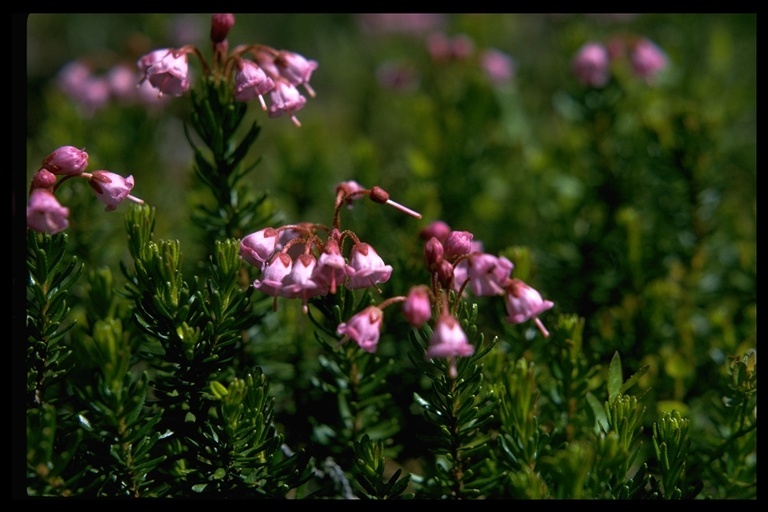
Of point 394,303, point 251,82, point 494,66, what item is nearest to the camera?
point 251,82

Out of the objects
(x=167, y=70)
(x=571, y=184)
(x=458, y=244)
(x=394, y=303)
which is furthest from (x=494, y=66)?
(x=458, y=244)

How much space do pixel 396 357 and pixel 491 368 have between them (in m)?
0.47

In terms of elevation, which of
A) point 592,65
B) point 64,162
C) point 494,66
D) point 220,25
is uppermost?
point 494,66

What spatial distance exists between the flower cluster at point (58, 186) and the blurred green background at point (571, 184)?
472 mm

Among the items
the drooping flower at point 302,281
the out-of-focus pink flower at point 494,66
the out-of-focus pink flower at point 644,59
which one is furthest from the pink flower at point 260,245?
the out-of-focus pink flower at point 494,66

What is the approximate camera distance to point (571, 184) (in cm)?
305

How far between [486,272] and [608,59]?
5.94 ft

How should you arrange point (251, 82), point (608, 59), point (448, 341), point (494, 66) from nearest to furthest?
point (448, 341)
point (251, 82)
point (608, 59)
point (494, 66)

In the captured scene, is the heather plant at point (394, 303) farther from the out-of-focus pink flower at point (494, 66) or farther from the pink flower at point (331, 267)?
the out-of-focus pink flower at point (494, 66)

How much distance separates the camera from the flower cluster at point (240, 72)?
1726 millimetres

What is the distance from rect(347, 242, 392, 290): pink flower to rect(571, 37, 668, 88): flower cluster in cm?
173

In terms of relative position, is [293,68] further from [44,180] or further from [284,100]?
[44,180]

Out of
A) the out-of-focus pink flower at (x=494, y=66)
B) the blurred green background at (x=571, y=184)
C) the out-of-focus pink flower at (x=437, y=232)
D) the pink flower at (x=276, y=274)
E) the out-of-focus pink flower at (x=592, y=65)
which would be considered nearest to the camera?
the pink flower at (x=276, y=274)

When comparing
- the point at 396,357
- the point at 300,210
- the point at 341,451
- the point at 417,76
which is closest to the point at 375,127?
the point at 417,76
